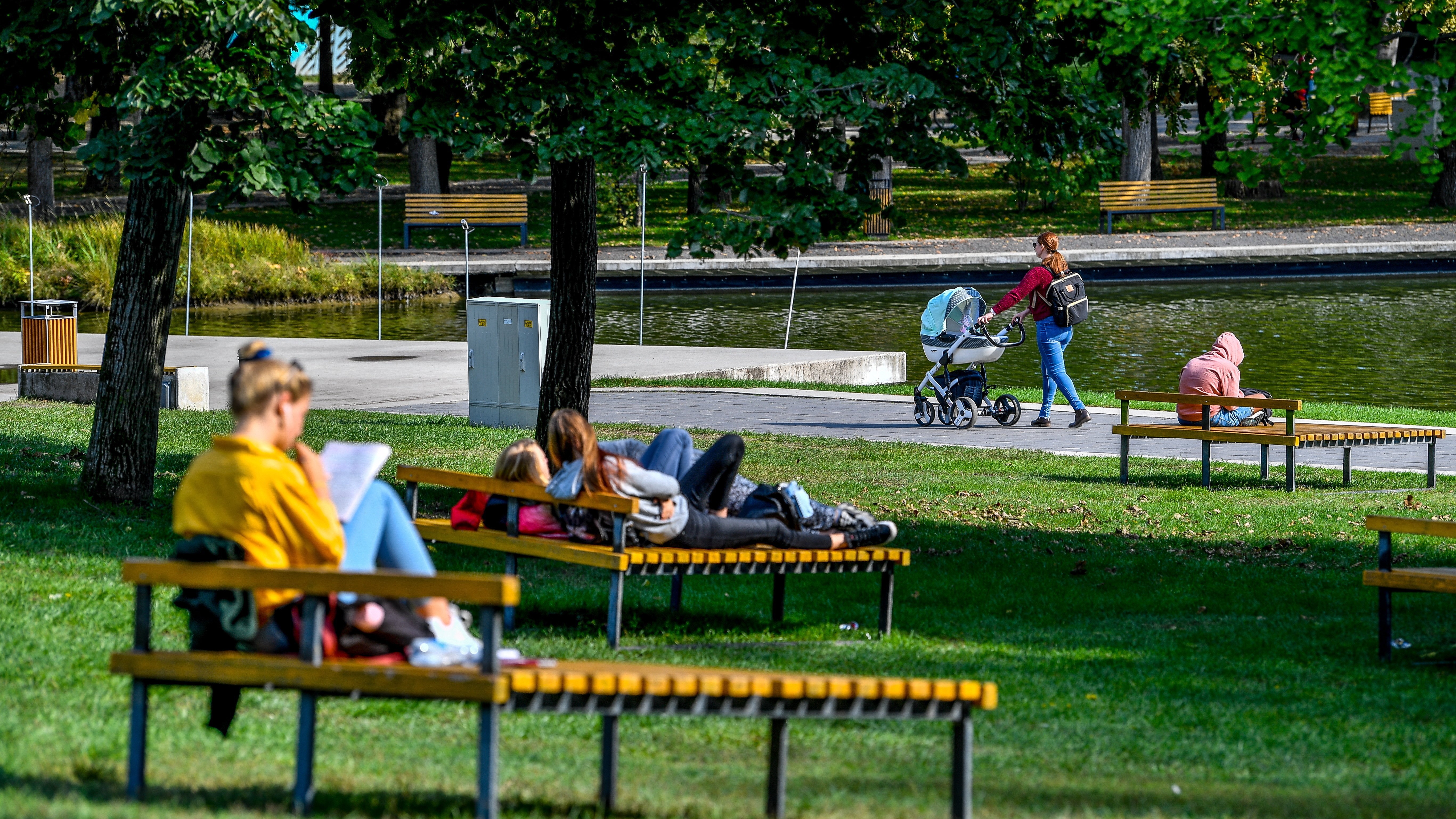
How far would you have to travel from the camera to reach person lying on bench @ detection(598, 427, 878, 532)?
25.2ft

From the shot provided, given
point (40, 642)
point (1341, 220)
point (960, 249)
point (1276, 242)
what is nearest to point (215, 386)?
point (40, 642)

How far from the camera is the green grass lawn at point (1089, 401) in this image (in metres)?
15.8

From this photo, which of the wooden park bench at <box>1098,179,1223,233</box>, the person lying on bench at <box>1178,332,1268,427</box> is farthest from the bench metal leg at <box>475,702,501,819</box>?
the wooden park bench at <box>1098,179,1223,233</box>

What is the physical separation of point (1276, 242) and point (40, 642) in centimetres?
3222

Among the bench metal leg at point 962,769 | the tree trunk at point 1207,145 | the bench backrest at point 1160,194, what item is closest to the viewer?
the bench metal leg at point 962,769

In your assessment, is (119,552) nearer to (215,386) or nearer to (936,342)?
(936,342)

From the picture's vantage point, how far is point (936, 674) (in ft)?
21.4

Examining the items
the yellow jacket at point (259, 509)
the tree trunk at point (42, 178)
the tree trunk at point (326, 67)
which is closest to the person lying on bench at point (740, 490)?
the yellow jacket at point (259, 509)

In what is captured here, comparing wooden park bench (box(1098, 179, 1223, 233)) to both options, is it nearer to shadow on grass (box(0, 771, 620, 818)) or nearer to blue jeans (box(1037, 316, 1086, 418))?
blue jeans (box(1037, 316, 1086, 418))

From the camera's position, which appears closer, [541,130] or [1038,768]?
[1038,768]

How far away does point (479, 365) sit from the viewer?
1529cm

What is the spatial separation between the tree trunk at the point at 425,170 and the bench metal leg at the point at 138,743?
35741 millimetres

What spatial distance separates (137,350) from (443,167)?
114 ft

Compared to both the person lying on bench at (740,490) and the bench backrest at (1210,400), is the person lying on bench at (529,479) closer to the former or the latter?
the person lying on bench at (740,490)
